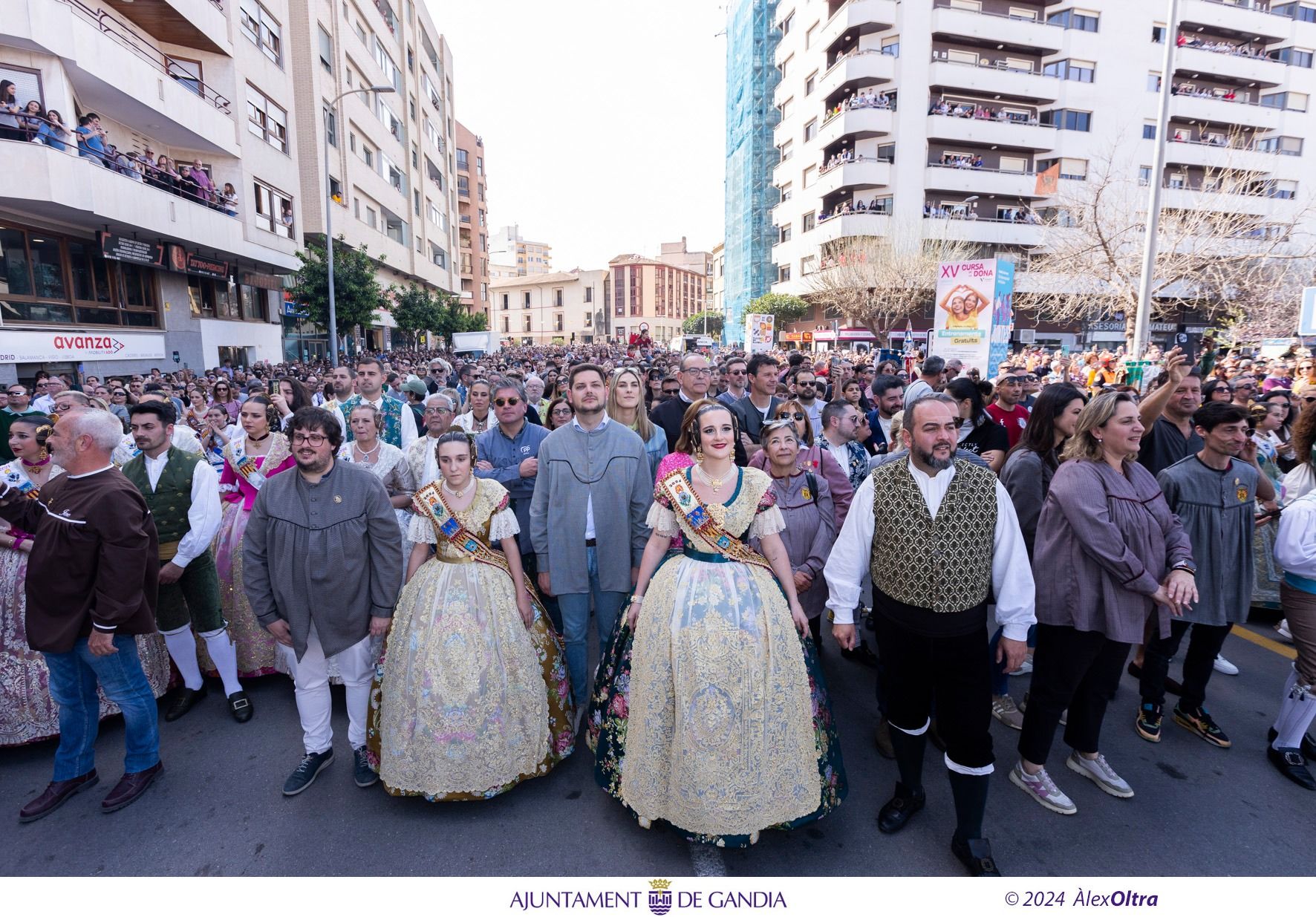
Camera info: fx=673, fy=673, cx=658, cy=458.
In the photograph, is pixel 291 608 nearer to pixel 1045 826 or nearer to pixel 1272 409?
pixel 1045 826

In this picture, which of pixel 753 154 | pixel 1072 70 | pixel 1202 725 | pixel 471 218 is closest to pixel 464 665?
pixel 1202 725

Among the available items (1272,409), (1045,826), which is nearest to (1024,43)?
(1272,409)

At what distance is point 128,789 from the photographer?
11.4 feet

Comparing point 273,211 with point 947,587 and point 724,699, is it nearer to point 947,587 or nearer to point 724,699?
point 724,699

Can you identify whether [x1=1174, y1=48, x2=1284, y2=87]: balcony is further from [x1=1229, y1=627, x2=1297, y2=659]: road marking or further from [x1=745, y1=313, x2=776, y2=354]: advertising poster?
[x1=1229, y1=627, x2=1297, y2=659]: road marking

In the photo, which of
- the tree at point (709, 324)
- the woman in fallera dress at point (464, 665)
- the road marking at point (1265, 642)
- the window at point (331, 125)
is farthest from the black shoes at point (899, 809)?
the tree at point (709, 324)

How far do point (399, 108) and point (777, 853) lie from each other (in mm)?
43634

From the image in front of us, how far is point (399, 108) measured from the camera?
37906mm

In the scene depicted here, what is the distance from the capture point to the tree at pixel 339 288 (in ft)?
69.4

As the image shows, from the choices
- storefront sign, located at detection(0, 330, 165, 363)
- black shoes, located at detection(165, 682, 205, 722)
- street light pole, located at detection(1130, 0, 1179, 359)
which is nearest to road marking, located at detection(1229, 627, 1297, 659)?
Result: black shoes, located at detection(165, 682, 205, 722)

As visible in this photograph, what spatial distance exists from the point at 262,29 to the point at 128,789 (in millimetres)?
25962

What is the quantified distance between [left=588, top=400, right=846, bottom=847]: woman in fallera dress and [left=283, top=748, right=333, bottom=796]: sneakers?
5.30 feet

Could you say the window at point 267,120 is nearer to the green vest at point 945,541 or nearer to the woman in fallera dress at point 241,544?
the woman in fallera dress at point 241,544
